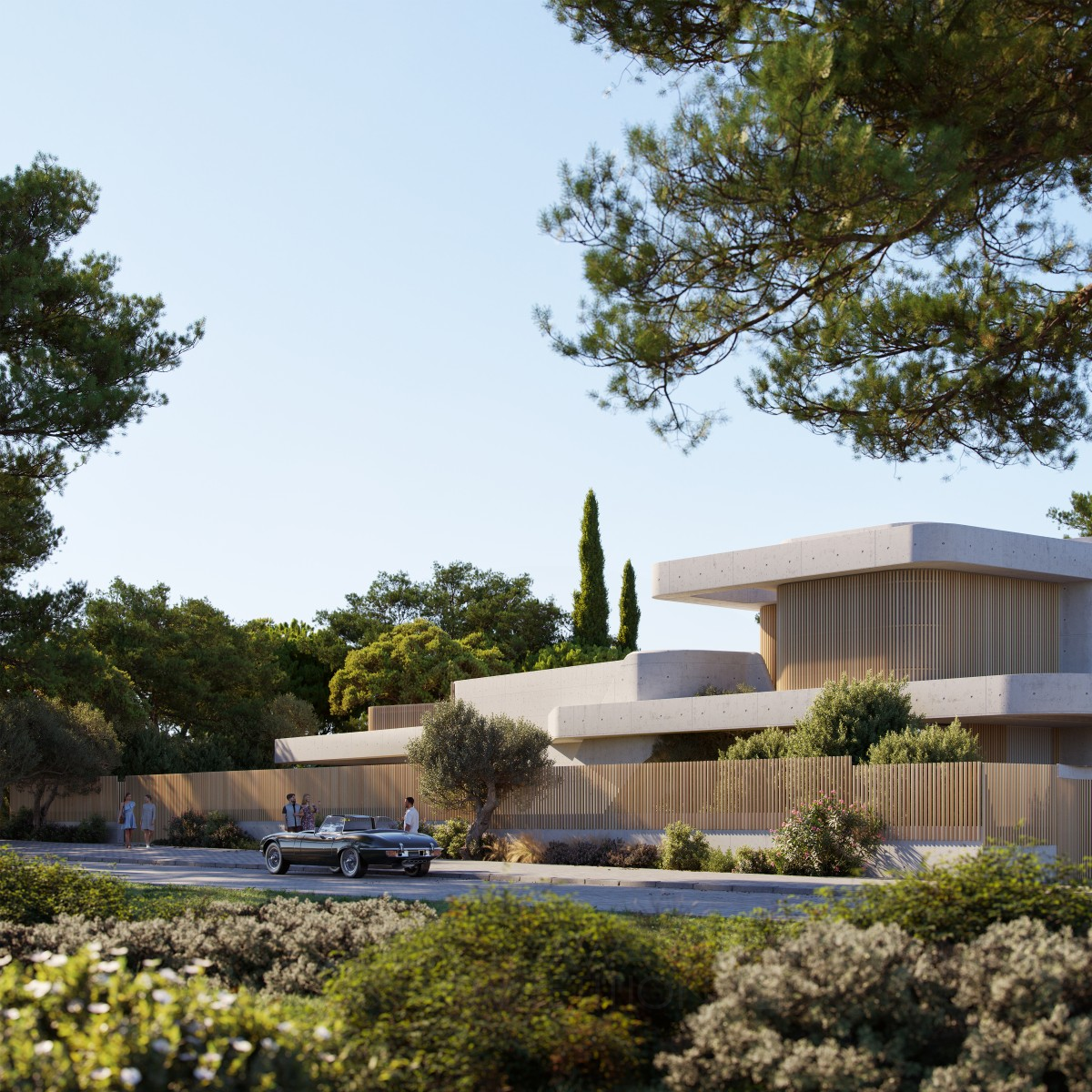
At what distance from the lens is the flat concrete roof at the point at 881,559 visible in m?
34.8

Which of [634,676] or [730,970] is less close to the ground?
[634,676]

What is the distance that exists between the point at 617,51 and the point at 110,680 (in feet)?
120

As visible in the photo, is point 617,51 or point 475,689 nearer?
point 617,51

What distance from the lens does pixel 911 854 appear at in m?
28.3

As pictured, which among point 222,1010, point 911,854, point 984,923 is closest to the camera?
point 222,1010

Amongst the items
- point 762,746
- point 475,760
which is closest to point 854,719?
point 762,746

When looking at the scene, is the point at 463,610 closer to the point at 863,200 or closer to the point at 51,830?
the point at 51,830

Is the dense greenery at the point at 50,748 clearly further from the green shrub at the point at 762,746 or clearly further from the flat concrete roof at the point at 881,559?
the green shrub at the point at 762,746

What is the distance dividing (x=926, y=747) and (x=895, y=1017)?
23.2 m

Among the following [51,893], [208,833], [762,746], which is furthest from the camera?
[208,833]

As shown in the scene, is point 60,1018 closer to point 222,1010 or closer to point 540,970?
point 222,1010

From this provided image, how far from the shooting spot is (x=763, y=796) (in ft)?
103

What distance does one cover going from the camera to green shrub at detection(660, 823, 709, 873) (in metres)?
31.3

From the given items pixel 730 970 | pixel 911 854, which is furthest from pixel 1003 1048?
pixel 911 854
